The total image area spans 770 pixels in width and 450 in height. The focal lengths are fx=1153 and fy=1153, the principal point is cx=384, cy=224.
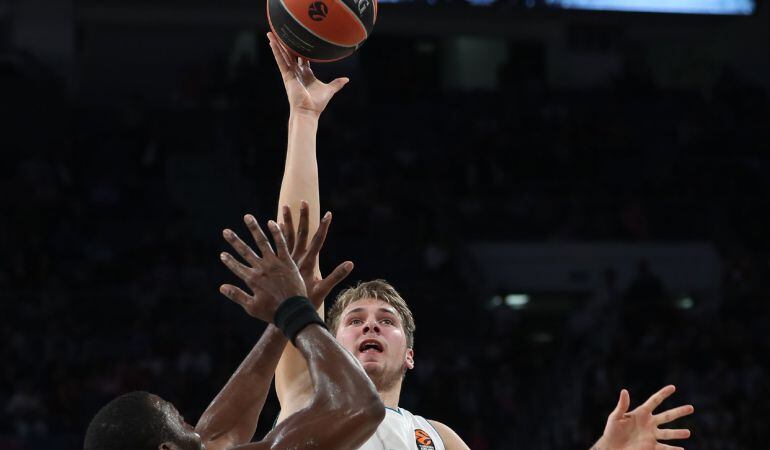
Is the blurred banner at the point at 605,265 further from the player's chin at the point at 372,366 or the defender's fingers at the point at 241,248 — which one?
the defender's fingers at the point at 241,248

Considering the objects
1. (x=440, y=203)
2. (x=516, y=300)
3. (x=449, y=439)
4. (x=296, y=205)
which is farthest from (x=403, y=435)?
(x=516, y=300)

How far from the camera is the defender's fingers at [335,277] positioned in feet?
10.0

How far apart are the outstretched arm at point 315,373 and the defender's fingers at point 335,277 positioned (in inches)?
5.4

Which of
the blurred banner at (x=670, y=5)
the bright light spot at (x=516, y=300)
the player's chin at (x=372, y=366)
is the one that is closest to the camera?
the player's chin at (x=372, y=366)

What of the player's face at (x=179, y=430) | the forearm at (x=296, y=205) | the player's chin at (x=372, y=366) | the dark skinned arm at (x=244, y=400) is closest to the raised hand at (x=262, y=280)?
the player's face at (x=179, y=430)

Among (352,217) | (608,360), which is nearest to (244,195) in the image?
(352,217)

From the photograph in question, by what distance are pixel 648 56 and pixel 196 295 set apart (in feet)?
42.6

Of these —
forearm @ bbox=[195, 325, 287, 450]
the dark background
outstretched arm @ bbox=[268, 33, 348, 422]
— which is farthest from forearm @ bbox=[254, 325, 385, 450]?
the dark background

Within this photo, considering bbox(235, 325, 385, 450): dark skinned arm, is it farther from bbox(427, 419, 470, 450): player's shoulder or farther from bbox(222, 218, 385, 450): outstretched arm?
bbox(427, 419, 470, 450): player's shoulder

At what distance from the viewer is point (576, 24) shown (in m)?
20.8

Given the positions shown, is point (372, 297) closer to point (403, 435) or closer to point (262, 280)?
point (403, 435)

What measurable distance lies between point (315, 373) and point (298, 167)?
155 centimetres

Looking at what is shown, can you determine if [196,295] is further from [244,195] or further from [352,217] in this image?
[352,217]

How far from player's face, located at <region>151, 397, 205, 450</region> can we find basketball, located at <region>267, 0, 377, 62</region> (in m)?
1.91
